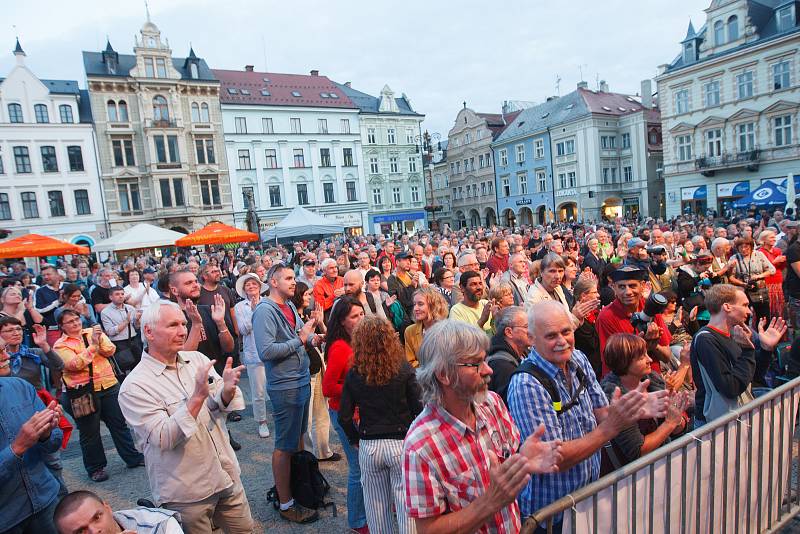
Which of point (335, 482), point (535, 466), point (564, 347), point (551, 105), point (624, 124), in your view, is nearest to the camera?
point (535, 466)

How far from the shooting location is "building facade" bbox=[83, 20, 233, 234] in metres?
35.7

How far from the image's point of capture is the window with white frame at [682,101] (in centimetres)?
3491

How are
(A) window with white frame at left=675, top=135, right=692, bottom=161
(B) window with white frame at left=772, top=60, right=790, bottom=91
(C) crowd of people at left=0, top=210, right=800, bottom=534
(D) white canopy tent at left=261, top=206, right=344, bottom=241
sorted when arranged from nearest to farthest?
(C) crowd of people at left=0, top=210, right=800, bottom=534
(D) white canopy tent at left=261, top=206, right=344, bottom=241
(B) window with white frame at left=772, top=60, right=790, bottom=91
(A) window with white frame at left=675, top=135, right=692, bottom=161

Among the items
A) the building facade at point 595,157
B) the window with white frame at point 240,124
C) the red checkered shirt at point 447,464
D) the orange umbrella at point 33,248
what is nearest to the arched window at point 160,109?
the window with white frame at point 240,124

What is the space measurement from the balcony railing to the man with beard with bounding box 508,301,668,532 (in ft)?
122

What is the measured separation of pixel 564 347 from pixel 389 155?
47730 millimetres

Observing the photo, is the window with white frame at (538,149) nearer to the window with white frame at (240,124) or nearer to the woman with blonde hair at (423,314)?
the window with white frame at (240,124)

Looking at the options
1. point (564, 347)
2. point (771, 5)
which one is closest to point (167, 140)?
point (564, 347)

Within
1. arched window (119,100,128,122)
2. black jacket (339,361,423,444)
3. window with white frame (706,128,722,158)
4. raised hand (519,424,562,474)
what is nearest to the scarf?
black jacket (339,361,423,444)

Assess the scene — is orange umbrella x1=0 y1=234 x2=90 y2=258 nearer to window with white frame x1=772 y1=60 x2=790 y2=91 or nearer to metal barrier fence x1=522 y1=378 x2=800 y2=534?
metal barrier fence x1=522 y1=378 x2=800 y2=534

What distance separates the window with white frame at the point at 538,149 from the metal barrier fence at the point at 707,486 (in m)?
45.5

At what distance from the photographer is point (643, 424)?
9.70 feet

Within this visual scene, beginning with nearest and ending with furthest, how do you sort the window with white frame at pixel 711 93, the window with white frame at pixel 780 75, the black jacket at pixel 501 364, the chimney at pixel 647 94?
the black jacket at pixel 501 364
the window with white frame at pixel 780 75
the window with white frame at pixel 711 93
the chimney at pixel 647 94

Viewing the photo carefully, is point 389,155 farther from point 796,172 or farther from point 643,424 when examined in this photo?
point 643,424
